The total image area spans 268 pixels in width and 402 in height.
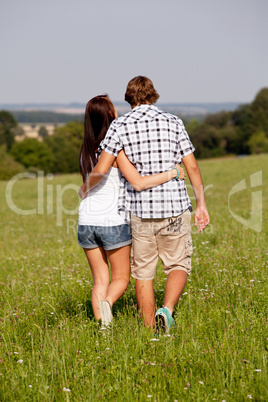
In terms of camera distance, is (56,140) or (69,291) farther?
(56,140)

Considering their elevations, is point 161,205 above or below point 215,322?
above

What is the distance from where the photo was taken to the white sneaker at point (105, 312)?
4160 millimetres

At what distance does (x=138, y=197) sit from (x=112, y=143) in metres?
0.55

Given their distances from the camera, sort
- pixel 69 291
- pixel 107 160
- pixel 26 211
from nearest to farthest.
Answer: pixel 107 160
pixel 69 291
pixel 26 211

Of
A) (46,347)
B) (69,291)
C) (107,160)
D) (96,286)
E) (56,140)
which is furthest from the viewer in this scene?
(56,140)

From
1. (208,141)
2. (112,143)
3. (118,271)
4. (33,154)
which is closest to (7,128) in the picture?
(33,154)

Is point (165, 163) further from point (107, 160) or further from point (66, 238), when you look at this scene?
point (66, 238)

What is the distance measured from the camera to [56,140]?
354ft

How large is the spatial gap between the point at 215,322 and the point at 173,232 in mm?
919

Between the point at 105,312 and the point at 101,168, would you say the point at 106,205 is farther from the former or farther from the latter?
the point at 105,312

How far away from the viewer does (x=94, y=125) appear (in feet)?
14.1

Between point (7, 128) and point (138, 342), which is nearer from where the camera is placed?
point (138, 342)

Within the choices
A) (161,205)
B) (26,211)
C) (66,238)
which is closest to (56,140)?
(26,211)

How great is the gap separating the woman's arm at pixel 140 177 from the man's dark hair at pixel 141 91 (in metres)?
0.52
